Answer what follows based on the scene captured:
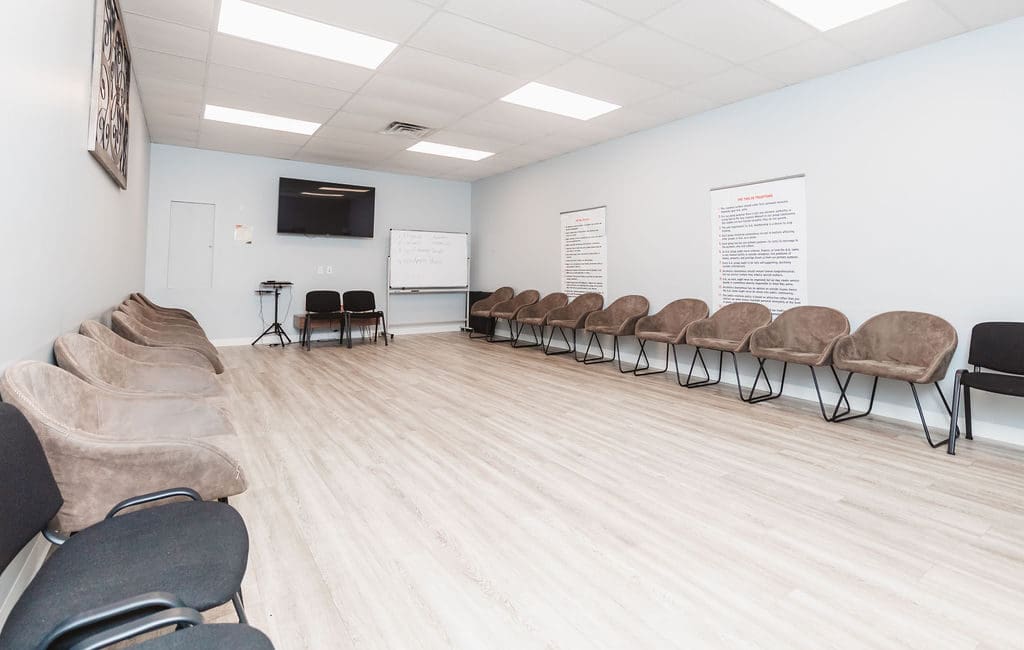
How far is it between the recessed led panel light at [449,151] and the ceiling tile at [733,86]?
3353 mm

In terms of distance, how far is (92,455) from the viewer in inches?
53.4

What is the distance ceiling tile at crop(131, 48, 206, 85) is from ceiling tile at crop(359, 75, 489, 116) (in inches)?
55.8

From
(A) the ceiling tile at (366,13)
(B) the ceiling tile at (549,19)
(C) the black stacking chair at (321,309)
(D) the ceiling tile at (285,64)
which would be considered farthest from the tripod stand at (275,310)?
(B) the ceiling tile at (549,19)

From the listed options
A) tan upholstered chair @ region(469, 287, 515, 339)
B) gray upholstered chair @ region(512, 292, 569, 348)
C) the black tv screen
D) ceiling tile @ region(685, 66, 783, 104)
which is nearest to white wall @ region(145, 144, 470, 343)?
the black tv screen

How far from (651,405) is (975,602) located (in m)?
2.69

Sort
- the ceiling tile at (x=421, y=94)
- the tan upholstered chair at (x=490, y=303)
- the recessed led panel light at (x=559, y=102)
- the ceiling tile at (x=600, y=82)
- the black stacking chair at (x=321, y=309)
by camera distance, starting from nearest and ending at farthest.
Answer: the ceiling tile at (x=600, y=82) < the ceiling tile at (x=421, y=94) < the recessed led panel light at (x=559, y=102) < the black stacking chair at (x=321, y=309) < the tan upholstered chair at (x=490, y=303)

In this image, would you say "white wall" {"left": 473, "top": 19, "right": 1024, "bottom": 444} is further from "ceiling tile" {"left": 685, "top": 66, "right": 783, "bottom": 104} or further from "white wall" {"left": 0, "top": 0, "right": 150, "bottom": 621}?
"white wall" {"left": 0, "top": 0, "right": 150, "bottom": 621}

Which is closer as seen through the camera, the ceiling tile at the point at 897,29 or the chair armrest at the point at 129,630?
the chair armrest at the point at 129,630

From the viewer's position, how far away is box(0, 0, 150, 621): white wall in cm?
153

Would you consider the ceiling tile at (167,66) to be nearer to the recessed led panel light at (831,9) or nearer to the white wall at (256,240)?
the white wall at (256,240)

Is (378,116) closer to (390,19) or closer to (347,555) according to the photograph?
(390,19)

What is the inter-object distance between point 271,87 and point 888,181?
219 inches

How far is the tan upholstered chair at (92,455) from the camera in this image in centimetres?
133

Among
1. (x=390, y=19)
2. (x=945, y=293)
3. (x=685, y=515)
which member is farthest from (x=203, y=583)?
(x=945, y=293)
